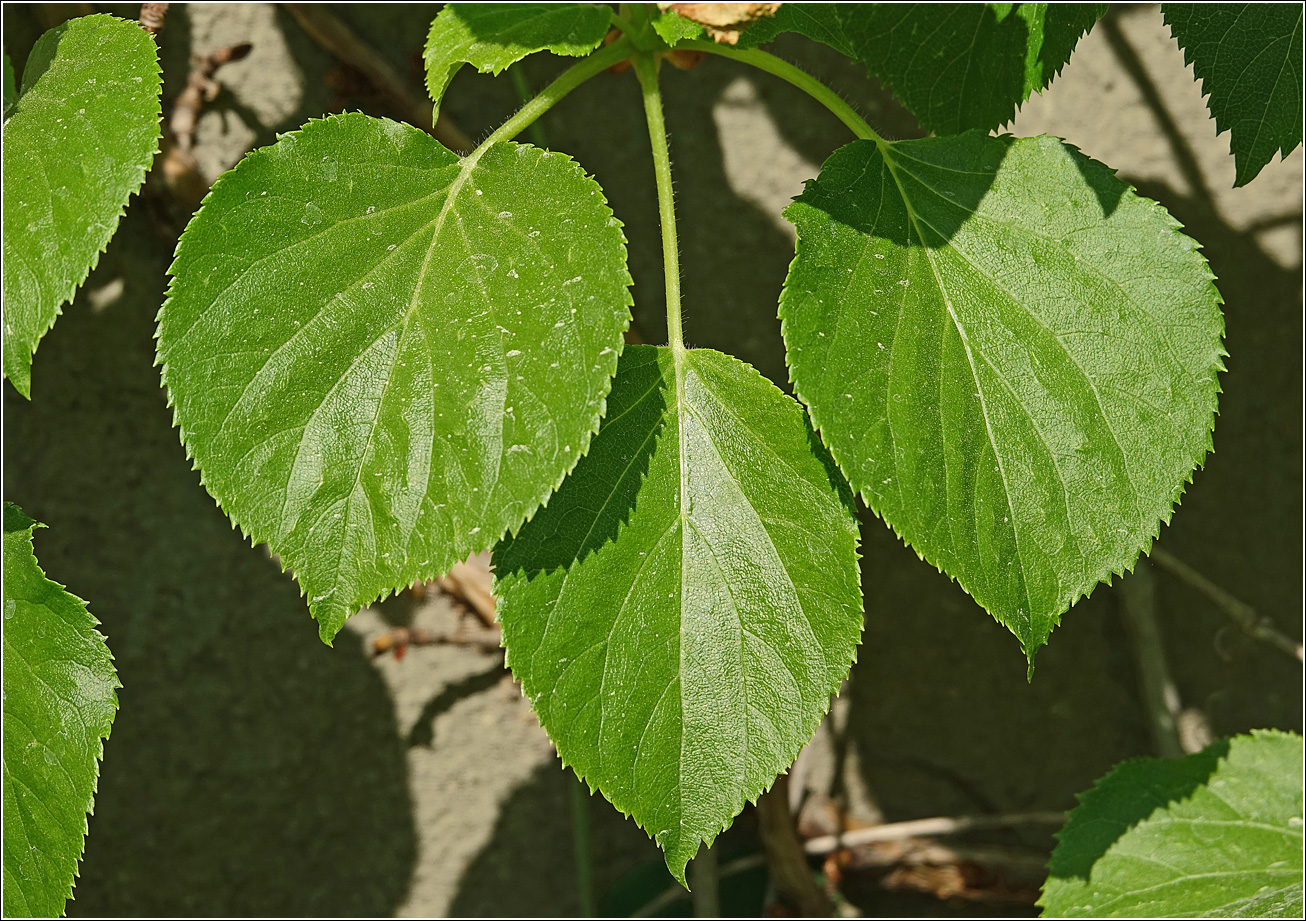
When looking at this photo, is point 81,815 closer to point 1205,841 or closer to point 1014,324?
point 1014,324

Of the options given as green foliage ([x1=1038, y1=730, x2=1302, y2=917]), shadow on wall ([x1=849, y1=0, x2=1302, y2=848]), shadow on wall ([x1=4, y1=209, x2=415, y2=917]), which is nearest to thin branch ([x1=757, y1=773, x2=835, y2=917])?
shadow on wall ([x1=849, y1=0, x2=1302, y2=848])

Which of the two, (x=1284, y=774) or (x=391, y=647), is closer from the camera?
(x=1284, y=774)

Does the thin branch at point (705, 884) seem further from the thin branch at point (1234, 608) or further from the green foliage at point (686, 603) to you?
the thin branch at point (1234, 608)

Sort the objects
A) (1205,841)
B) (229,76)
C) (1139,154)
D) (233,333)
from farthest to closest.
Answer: (1139,154) < (229,76) < (1205,841) < (233,333)

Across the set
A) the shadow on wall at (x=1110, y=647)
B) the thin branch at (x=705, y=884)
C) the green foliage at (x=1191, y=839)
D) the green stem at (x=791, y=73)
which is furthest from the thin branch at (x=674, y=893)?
the green stem at (x=791, y=73)

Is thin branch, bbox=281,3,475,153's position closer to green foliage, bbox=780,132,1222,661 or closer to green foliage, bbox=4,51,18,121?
green foliage, bbox=4,51,18,121

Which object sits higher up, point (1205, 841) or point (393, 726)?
point (393, 726)

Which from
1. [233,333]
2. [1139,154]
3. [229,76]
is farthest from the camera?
[1139,154]

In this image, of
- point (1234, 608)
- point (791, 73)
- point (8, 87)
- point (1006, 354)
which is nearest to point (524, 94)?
point (791, 73)

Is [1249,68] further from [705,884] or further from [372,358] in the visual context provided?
[705,884]

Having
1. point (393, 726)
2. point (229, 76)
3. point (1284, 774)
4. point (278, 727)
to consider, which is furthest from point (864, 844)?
point (229, 76)
